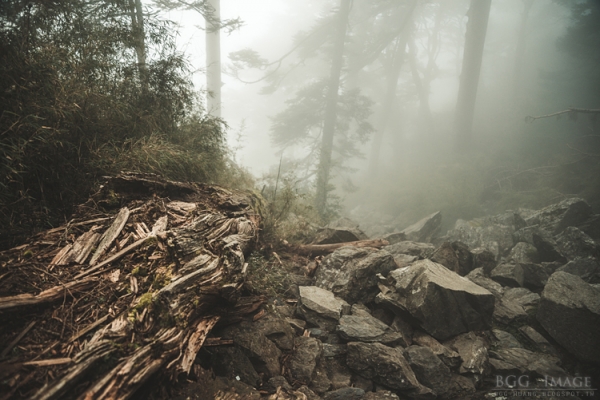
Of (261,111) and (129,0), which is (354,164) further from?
(129,0)

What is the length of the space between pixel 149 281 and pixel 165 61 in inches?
193

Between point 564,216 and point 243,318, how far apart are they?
9.55 m

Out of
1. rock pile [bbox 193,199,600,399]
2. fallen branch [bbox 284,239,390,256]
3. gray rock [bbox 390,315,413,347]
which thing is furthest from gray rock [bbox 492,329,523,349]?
fallen branch [bbox 284,239,390,256]

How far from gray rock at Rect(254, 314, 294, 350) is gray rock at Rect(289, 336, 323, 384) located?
0.33ft

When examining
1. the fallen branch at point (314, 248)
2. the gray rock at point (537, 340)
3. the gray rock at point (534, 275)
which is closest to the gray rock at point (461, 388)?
the gray rock at point (537, 340)

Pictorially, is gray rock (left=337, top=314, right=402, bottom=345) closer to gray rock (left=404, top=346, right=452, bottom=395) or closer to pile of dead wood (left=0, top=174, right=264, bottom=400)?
gray rock (left=404, top=346, right=452, bottom=395)

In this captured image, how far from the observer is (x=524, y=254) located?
6574mm

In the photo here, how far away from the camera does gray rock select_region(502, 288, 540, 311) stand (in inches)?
174

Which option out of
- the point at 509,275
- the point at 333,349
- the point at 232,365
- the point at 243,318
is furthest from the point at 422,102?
the point at 232,365

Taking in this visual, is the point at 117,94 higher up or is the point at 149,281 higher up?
the point at 117,94

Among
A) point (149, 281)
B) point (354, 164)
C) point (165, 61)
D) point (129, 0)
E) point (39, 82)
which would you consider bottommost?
point (354, 164)

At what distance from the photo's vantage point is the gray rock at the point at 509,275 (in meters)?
5.15

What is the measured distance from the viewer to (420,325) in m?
3.47

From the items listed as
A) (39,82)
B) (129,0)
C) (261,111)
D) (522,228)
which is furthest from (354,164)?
(39,82)
